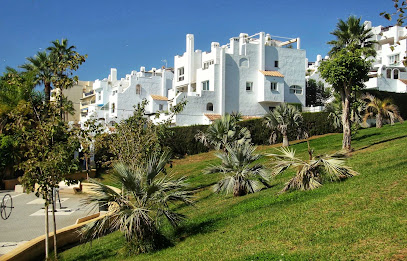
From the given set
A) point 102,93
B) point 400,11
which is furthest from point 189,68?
point 400,11

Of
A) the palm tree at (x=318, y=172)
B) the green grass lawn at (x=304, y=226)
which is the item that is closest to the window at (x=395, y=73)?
the green grass lawn at (x=304, y=226)

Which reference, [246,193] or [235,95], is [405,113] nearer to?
[235,95]

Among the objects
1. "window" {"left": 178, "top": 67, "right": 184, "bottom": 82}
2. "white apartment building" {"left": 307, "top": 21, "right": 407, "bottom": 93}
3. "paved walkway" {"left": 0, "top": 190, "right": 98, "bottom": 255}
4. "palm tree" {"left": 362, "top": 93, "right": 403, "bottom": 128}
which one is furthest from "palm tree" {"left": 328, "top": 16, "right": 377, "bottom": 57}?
"window" {"left": 178, "top": 67, "right": 184, "bottom": 82}

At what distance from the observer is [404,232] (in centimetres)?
771

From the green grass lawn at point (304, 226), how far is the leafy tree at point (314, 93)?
49.4m

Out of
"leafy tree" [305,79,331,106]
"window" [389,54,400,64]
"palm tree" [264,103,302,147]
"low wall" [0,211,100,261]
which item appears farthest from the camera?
"leafy tree" [305,79,331,106]

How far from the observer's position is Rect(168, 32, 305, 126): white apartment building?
5347 centimetres

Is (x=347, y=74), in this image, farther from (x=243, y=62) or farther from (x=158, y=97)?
(x=158, y=97)

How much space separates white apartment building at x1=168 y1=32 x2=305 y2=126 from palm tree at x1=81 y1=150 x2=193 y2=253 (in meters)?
39.3

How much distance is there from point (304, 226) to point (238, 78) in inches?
A: 1849

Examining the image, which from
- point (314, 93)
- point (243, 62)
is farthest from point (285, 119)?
point (314, 93)

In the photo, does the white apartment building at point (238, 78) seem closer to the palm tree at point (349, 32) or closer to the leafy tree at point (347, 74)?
the palm tree at point (349, 32)

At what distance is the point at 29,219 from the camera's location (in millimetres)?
20578

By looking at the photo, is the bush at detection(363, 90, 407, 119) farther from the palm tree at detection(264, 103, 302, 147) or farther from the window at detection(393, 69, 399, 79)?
the window at detection(393, 69, 399, 79)
